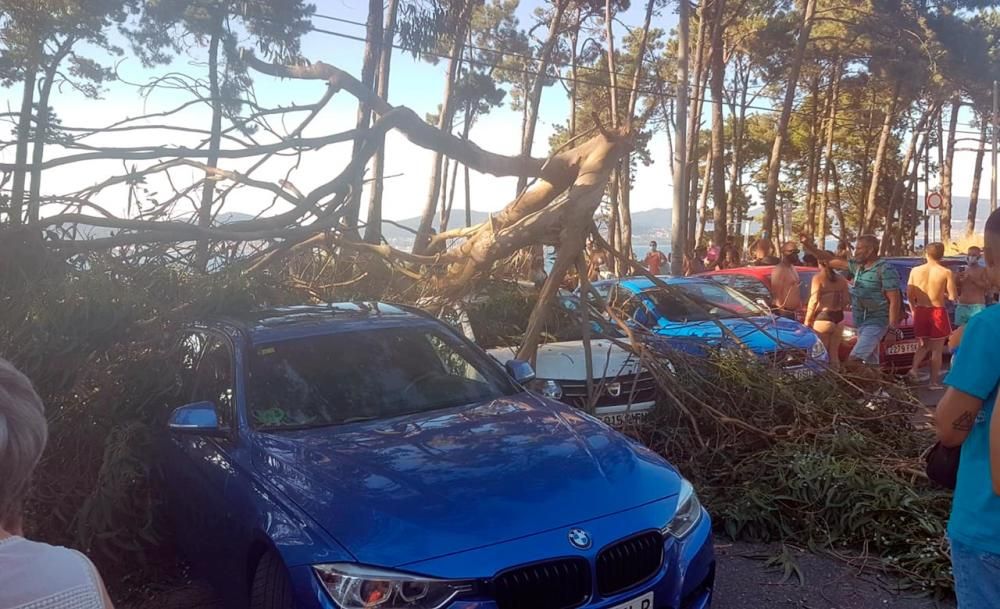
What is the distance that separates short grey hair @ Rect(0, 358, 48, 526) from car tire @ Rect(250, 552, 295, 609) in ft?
5.43

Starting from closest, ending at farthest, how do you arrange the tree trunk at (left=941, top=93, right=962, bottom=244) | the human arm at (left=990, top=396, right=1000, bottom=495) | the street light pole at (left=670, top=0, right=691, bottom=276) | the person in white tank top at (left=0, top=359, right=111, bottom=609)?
the person in white tank top at (left=0, top=359, right=111, bottom=609), the human arm at (left=990, top=396, right=1000, bottom=495), the street light pole at (left=670, top=0, right=691, bottom=276), the tree trunk at (left=941, top=93, right=962, bottom=244)

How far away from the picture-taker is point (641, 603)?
10.6 ft

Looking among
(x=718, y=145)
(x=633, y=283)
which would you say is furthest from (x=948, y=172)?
(x=633, y=283)

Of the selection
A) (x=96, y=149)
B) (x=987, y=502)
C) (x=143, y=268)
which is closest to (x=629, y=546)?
(x=987, y=502)

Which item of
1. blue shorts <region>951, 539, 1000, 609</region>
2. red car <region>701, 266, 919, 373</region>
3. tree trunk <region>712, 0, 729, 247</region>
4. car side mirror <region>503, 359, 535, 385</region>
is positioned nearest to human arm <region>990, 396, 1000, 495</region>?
blue shorts <region>951, 539, 1000, 609</region>

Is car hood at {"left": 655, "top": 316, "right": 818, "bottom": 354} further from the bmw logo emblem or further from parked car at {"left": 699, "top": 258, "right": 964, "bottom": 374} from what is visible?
the bmw logo emblem

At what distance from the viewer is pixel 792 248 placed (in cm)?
1077

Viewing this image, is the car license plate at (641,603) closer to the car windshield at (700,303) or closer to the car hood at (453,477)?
the car hood at (453,477)

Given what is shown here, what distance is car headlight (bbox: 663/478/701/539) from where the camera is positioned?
3510 millimetres

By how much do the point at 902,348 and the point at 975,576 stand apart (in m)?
8.79

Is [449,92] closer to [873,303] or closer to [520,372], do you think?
[873,303]

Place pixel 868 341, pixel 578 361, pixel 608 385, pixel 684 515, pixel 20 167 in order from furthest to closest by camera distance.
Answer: pixel 868 341 < pixel 578 361 < pixel 608 385 < pixel 20 167 < pixel 684 515

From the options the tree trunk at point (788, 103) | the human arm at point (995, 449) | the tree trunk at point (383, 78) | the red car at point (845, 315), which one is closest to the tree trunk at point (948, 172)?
the tree trunk at point (788, 103)

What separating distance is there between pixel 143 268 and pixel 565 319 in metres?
3.98
